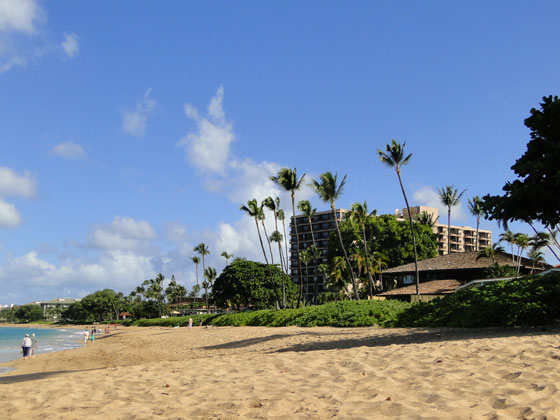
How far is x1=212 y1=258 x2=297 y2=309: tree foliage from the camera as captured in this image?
64.4 m

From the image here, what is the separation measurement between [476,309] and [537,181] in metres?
5.01

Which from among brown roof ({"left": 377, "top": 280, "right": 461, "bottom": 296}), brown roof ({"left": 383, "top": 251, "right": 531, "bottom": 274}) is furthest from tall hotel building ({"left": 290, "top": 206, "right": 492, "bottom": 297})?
brown roof ({"left": 377, "top": 280, "right": 461, "bottom": 296})

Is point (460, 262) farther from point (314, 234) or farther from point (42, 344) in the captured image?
point (314, 234)

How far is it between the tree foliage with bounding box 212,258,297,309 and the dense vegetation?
3743 centimetres

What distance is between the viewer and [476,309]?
1603 centimetres

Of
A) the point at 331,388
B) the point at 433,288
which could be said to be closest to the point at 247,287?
Answer: the point at 433,288

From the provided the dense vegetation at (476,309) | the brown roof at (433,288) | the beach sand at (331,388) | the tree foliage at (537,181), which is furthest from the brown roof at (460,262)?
the beach sand at (331,388)

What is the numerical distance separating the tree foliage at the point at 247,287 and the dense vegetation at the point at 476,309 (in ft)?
123

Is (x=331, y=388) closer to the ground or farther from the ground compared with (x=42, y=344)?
farther from the ground

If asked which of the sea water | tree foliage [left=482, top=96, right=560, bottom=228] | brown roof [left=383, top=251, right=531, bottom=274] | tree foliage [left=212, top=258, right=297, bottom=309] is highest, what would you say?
tree foliage [left=482, top=96, right=560, bottom=228]

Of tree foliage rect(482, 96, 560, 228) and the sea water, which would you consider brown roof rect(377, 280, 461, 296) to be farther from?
the sea water

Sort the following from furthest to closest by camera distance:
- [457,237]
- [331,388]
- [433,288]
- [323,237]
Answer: [457,237] < [323,237] < [433,288] < [331,388]

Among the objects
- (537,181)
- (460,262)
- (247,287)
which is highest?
(537,181)

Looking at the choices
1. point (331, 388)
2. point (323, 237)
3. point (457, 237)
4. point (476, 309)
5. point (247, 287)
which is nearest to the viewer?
point (331, 388)
